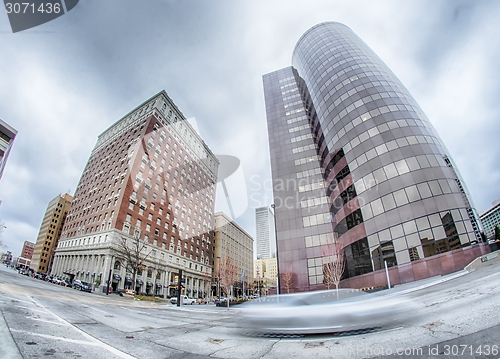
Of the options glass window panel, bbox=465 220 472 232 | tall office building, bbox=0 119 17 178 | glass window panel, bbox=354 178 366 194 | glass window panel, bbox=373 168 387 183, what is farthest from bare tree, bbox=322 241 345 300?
tall office building, bbox=0 119 17 178

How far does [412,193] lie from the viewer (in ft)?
74.0

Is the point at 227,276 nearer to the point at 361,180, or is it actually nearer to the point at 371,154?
the point at 361,180

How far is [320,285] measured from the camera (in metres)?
31.3

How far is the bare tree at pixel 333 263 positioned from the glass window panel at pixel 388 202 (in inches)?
380

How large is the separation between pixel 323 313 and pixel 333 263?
2950 cm

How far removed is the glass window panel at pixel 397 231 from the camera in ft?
73.1

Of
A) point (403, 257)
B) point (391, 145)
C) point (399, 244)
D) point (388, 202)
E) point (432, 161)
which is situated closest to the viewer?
point (403, 257)

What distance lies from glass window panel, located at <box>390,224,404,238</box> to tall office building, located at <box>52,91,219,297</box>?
35001mm

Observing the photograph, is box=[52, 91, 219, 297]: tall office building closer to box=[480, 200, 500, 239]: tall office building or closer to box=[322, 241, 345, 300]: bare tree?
box=[322, 241, 345, 300]: bare tree

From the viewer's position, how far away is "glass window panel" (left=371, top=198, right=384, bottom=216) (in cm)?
2446

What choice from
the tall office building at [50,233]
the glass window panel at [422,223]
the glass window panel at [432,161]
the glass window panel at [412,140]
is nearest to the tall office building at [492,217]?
the glass window panel at [432,161]

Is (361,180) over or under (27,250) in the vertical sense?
under

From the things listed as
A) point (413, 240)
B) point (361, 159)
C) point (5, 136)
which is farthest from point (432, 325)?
point (5, 136)

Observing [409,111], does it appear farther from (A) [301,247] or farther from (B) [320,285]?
→ (B) [320,285]
